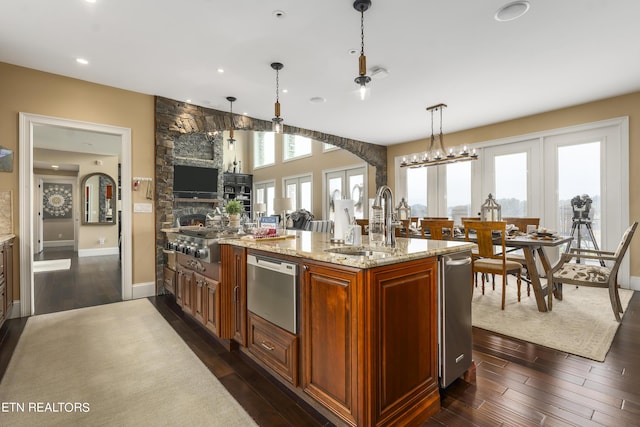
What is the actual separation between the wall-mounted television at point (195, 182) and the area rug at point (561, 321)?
651cm

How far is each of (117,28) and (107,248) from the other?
7445 millimetres

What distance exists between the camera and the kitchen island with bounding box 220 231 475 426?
1.38m

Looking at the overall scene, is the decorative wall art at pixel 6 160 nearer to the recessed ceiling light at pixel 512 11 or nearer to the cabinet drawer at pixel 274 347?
the cabinet drawer at pixel 274 347

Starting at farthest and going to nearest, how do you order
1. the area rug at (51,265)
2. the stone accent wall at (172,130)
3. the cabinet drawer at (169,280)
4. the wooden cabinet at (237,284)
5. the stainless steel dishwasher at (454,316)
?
the area rug at (51,265), the stone accent wall at (172,130), the cabinet drawer at (169,280), the wooden cabinet at (237,284), the stainless steel dishwasher at (454,316)

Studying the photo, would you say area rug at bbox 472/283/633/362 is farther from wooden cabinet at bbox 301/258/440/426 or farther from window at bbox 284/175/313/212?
window at bbox 284/175/313/212

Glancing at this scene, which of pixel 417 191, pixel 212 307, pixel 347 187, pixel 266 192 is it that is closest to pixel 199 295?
pixel 212 307

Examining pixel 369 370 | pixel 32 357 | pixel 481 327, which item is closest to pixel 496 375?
pixel 481 327

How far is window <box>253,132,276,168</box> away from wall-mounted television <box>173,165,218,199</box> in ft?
11.3

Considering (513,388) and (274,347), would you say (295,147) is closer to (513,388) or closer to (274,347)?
(274,347)

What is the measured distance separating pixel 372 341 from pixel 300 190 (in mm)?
8753

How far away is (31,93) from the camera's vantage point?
3469 millimetres

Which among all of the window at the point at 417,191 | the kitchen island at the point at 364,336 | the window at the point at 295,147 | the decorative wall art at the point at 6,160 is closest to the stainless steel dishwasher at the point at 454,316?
the kitchen island at the point at 364,336

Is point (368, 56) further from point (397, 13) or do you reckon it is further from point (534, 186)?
point (534, 186)

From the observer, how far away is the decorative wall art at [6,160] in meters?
3.27
